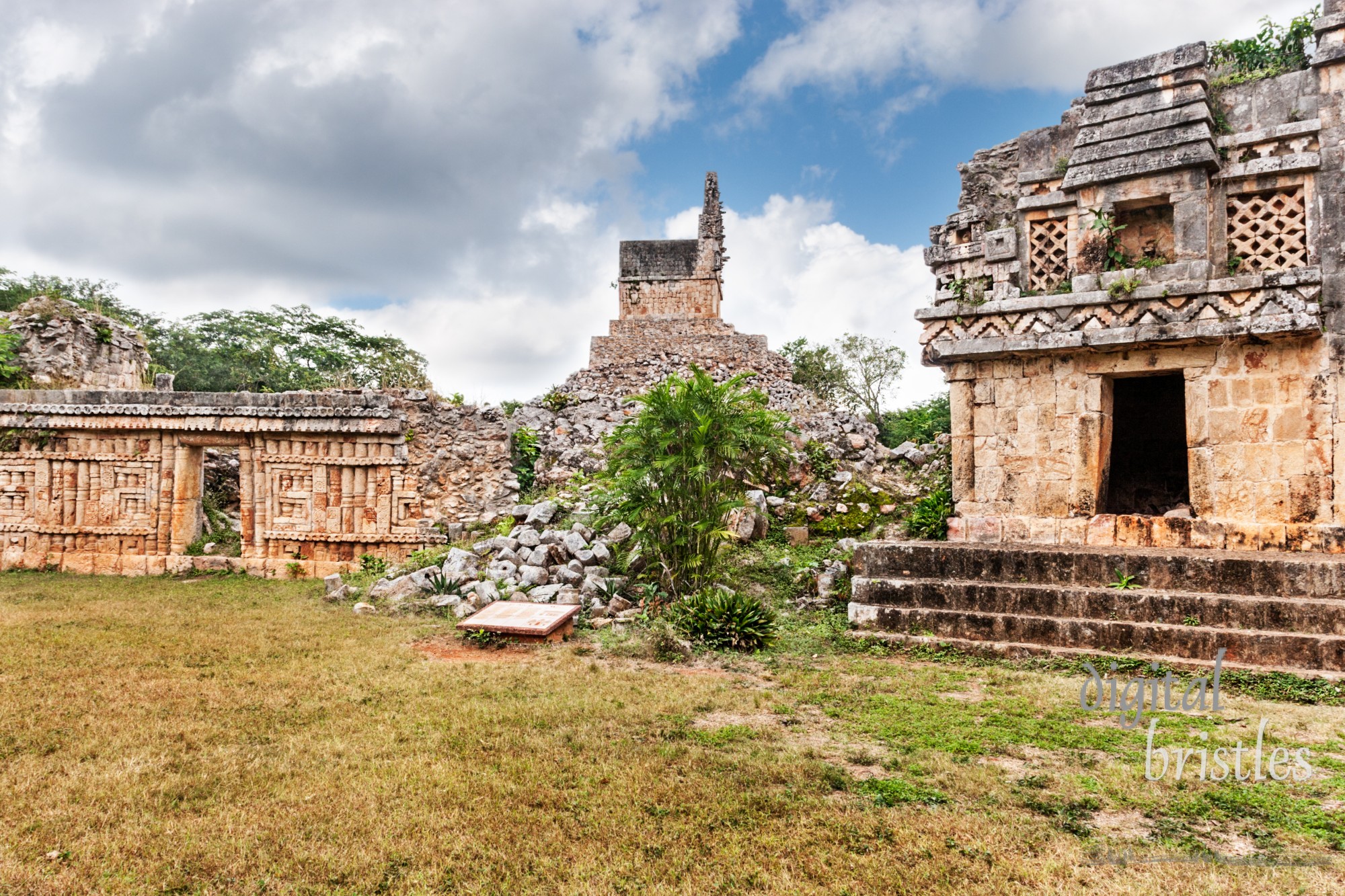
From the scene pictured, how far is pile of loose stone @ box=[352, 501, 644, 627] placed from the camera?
313 inches

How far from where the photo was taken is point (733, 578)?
8.39m

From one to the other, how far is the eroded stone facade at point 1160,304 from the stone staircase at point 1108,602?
0.71 meters

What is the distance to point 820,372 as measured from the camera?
25234 millimetres

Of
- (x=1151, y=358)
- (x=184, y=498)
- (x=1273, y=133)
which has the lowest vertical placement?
(x=184, y=498)

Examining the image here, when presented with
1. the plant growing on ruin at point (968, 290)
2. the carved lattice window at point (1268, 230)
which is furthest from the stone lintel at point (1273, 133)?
the plant growing on ruin at point (968, 290)

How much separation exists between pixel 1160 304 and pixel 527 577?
6773 millimetres

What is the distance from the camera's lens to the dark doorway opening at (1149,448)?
29.3 ft

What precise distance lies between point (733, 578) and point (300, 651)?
4.36m

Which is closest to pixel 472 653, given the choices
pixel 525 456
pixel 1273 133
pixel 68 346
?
pixel 525 456

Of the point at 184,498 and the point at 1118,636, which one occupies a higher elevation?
the point at 184,498

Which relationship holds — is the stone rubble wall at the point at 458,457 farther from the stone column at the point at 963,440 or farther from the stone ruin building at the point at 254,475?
the stone column at the point at 963,440

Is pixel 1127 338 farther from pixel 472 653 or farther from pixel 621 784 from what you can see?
pixel 472 653

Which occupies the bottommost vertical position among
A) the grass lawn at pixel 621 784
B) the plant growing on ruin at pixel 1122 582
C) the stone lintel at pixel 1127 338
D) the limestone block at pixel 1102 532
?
the grass lawn at pixel 621 784

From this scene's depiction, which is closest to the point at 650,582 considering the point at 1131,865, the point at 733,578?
the point at 733,578
